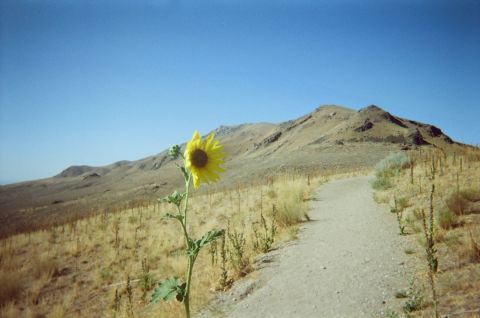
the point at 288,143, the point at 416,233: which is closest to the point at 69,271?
the point at 416,233

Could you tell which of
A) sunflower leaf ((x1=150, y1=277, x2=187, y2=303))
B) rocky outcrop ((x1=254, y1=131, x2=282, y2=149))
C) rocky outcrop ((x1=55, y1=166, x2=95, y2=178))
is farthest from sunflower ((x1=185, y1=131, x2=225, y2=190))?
rocky outcrop ((x1=55, y1=166, x2=95, y2=178))

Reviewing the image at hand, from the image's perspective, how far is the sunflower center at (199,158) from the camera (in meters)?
2.81

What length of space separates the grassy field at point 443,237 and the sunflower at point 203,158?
82.9 inches

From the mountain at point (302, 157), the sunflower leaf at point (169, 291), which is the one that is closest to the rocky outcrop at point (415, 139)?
the mountain at point (302, 157)

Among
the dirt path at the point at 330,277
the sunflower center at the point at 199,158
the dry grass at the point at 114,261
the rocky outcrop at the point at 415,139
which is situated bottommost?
the dry grass at the point at 114,261

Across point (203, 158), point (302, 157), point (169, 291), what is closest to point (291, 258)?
point (203, 158)

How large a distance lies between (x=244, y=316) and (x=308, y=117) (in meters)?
87.7

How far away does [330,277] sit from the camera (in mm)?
4516

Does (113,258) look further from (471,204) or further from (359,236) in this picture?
(471,204)

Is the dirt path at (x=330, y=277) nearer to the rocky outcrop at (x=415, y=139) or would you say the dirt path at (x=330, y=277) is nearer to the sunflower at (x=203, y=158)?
the sunflower at (x=203, y=158)

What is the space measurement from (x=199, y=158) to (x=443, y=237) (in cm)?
446

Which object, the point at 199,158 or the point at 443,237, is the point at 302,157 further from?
the point at 199,158

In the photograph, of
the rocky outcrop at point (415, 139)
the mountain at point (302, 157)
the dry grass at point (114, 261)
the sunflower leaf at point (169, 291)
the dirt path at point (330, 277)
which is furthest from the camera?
the rocky outcrop at point (415, 139)

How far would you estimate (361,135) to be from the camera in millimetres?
51531
